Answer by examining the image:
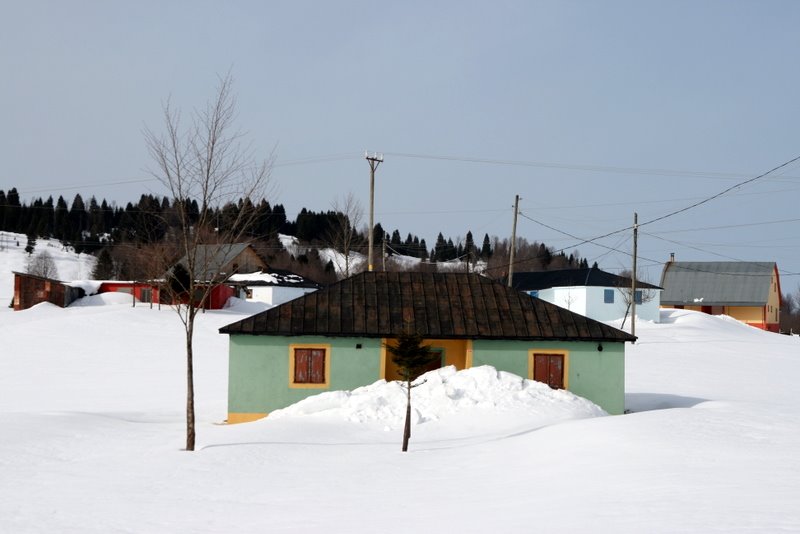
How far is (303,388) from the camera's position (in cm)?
2284

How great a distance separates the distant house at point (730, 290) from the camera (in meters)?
74.5

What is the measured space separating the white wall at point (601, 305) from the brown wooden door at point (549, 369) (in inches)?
1445

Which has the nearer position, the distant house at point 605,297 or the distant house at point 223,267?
the distant house at point 223,267

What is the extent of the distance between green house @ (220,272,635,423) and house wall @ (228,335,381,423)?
0.03 metres

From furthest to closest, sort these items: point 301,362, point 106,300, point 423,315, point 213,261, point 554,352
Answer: point 106,300 < point 423,315 < point 554,352 < point 301,362 < point 213,261

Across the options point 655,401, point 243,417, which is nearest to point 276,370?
point 243,417

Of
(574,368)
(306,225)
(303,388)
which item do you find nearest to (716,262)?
(574,368)

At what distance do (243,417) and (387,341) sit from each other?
16.0 feet

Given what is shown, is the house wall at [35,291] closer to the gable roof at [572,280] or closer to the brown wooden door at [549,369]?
the gable roof at [572,280]

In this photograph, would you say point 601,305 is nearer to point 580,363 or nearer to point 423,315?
point 580,363

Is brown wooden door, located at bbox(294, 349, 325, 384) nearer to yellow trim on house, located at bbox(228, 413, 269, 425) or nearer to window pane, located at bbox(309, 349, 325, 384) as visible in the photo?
window pane, located at bbox(309, 349, 325, 384)

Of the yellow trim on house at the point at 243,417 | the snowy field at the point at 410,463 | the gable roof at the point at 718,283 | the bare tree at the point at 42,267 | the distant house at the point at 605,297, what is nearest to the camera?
the snowy field at the point at 410,463

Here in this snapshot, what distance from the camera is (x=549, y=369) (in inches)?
Result: 931

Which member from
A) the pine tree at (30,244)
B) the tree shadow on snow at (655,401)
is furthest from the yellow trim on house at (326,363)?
the pine tree at (30,244)
